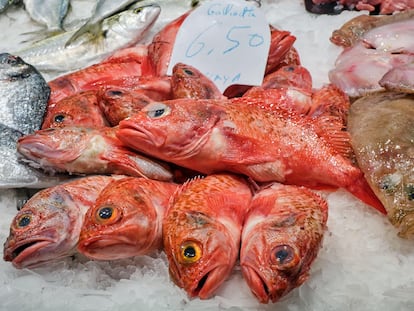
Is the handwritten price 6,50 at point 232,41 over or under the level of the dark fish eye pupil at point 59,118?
over

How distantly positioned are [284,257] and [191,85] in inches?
36.4

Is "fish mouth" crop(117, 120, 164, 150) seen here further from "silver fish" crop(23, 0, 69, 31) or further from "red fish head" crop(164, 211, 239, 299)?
"silver fish" crop(23, 0, 69, 31)

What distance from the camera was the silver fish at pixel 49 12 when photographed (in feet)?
10.8

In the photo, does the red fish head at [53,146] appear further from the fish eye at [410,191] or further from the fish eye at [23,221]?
→ the fish eye at [410,191]

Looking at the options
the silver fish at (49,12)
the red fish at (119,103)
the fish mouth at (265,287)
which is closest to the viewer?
the fish mouth at (265,287)

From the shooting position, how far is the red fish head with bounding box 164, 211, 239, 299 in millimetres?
1459

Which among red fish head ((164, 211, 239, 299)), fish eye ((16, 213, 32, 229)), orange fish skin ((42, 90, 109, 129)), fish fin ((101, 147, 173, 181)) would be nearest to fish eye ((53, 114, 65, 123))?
orange fish skin ((42, 90, 109, 129))

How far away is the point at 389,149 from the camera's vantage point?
5.96 feet

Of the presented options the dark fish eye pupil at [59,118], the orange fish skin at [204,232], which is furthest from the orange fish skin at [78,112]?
the orange fish skin at [204,232]

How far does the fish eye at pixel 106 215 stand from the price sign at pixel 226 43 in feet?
3.10

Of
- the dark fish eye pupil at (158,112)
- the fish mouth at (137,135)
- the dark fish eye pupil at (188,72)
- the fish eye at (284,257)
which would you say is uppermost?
the dark fish eye pupil at (158,112)

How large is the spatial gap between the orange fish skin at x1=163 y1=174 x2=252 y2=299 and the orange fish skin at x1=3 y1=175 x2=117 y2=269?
0.30 meters

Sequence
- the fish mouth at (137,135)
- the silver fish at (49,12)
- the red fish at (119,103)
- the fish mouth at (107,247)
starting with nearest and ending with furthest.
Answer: the fish mouth at (107,247), the fish mouth at (137,135), the red fish at (119,103), the silver fish at (49,12)

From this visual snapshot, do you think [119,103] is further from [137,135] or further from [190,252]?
[190,252]
